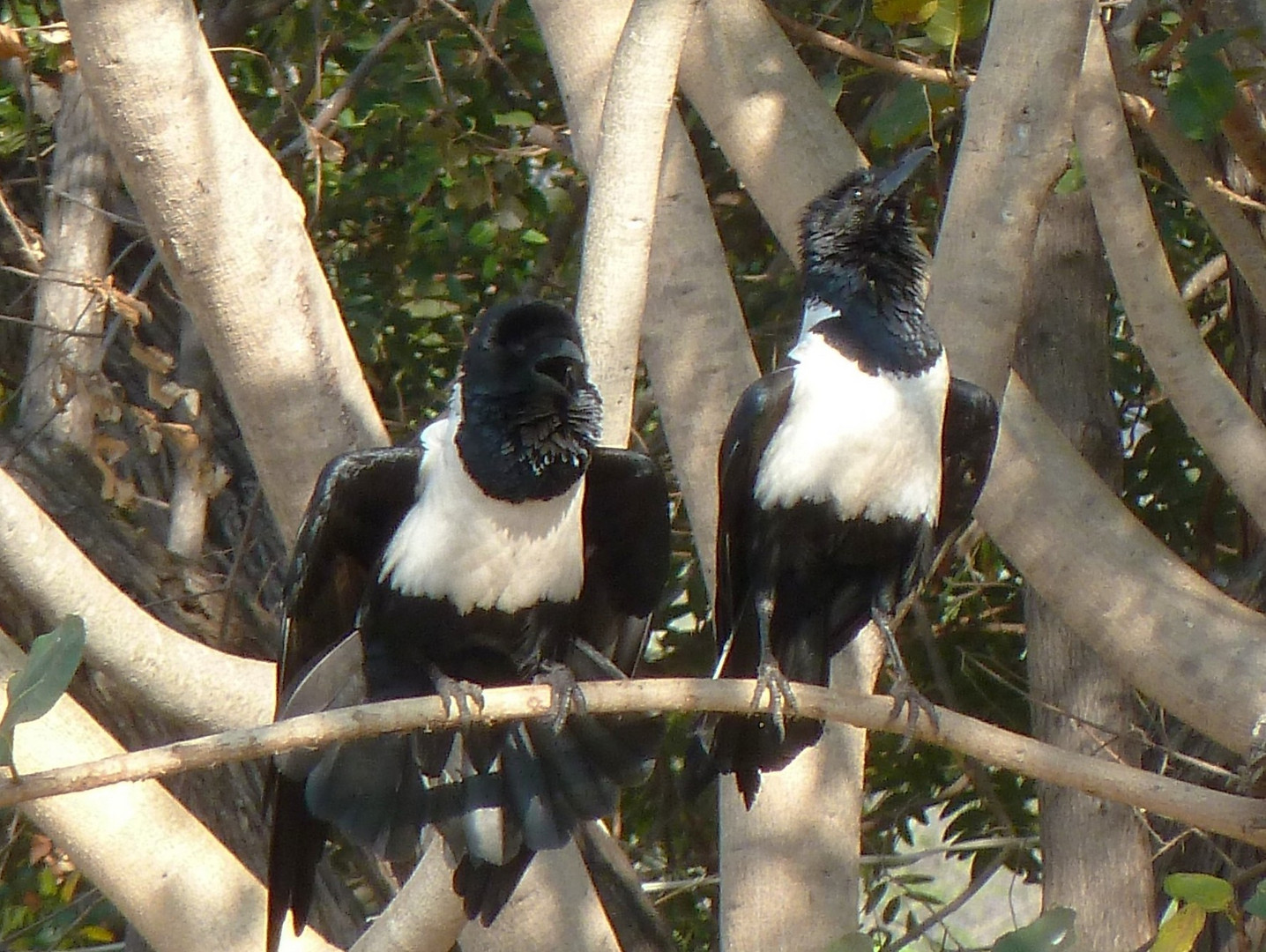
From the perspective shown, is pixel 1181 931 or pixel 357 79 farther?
pixel 357 79

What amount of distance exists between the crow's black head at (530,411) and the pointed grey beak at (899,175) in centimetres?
68

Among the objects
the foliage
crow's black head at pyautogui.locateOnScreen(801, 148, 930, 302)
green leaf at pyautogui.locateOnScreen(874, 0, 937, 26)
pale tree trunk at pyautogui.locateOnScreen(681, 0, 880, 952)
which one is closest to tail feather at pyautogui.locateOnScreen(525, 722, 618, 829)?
pale tree trunk at pyautogui.locateOnScreen(681, 0, 880, 952)

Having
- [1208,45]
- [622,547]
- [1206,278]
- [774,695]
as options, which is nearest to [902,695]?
[774,695]

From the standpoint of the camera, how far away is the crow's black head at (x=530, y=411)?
2.88 metres

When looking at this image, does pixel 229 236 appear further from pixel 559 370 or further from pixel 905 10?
pixel 905 10

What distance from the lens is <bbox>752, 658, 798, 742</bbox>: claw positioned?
286 cm

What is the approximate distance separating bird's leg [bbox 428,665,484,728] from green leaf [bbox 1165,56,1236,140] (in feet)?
5.48

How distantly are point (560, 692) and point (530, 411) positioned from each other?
465mm

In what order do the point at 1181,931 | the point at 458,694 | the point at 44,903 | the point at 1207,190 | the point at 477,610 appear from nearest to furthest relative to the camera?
1. the point at 1181,931
2. the point at 458,694
3. the point at 477,610
4. the point at 1207,190
5. the point at 44,903

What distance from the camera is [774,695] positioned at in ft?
9.67

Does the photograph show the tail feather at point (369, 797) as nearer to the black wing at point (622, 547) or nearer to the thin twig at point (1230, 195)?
the black wing at point (622, 547)

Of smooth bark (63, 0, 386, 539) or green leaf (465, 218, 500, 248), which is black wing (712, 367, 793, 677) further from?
green leaf (465, 218, 500, 248)

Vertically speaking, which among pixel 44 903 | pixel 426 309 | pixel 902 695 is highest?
pixel 902 695

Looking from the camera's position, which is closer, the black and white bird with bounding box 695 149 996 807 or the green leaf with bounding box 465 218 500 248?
the black and white bird with bounding box 695 149 996 807
